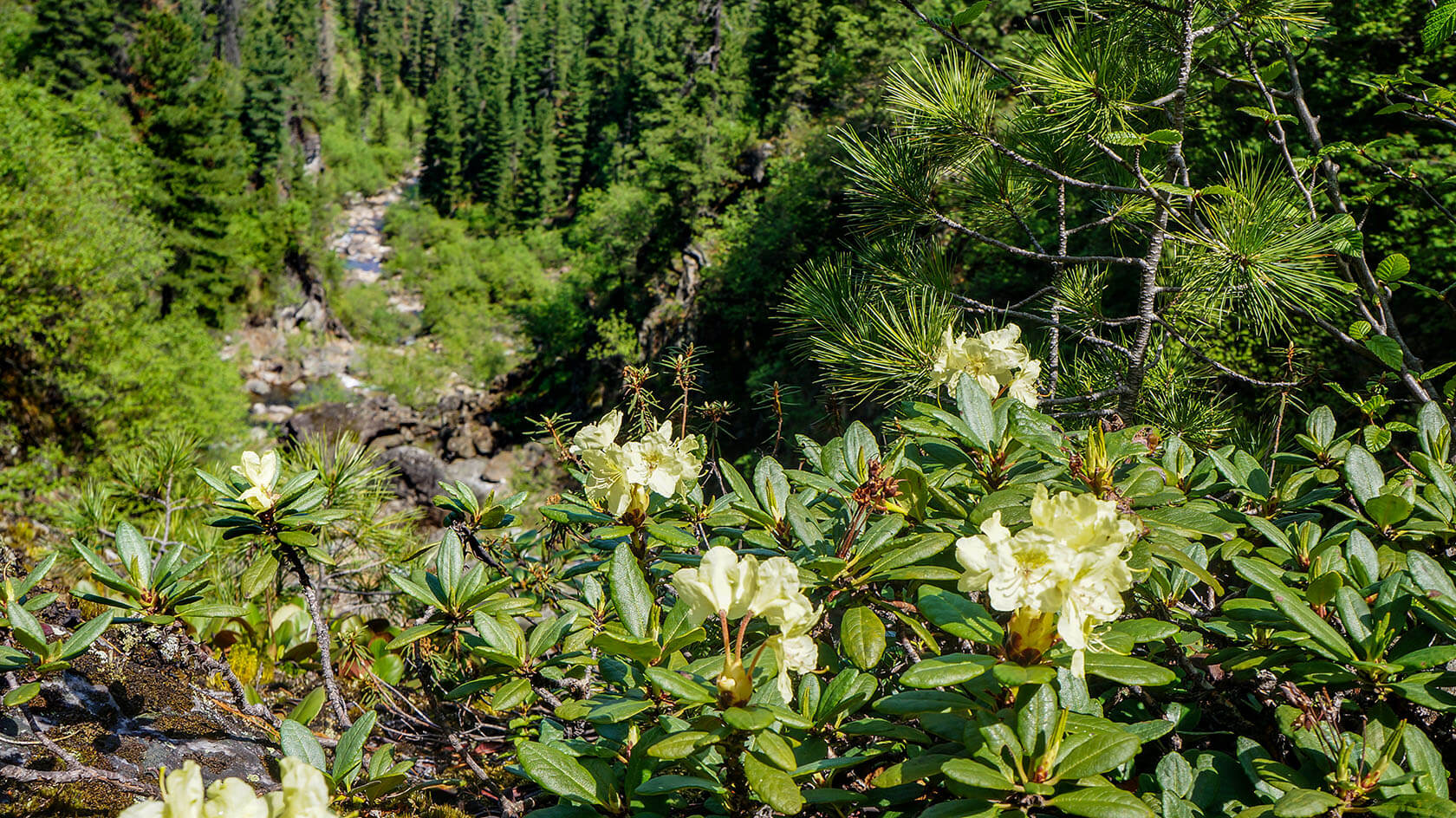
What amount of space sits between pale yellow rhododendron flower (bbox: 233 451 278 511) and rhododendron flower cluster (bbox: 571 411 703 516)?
0.62 meters

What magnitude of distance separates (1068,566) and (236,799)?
0.89 meters

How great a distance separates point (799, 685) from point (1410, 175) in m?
2.58

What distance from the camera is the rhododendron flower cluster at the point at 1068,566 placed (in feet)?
2.68

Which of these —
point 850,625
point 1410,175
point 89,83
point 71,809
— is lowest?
point 89,83

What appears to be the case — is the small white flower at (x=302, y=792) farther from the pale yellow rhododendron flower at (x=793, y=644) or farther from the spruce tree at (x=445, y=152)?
the spruce tree at (x=445, y=152)

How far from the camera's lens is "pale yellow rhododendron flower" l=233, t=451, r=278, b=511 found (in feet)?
4.75

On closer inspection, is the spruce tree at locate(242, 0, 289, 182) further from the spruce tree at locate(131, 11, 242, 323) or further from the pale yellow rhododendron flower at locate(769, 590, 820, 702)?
the pale yellow rhododendron flower at locate(769, 590, 820, 702)

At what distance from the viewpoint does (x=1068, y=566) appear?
0.81 m

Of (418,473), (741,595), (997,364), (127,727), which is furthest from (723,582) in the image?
(418,473)

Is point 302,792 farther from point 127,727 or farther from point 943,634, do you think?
point 127,727

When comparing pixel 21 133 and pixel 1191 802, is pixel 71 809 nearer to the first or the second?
pixel 1191 802

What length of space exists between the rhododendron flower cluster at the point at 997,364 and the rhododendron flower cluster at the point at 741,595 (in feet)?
2.90

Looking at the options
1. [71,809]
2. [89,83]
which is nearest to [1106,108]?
[71,809]

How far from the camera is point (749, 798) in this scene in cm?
99
